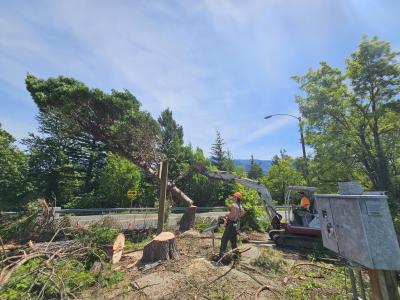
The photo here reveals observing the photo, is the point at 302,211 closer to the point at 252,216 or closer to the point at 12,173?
the point at 252,216

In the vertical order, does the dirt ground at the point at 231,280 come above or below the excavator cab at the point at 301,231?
below

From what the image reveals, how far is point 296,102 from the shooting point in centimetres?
1709

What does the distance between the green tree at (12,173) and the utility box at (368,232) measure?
25.7 meters

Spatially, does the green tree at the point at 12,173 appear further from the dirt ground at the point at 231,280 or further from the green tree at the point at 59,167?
the dirt ground at the point at 231,280

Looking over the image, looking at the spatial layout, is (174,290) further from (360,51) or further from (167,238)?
(360,51)

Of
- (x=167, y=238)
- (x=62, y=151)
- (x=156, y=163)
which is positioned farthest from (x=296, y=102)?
(x=62, y=151)

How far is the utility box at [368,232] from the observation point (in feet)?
9.64

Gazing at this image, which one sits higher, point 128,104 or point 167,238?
point 128,104

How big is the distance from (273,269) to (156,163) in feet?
28.7

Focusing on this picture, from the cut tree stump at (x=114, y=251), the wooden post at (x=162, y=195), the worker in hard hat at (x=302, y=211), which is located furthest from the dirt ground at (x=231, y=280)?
the worker in hard hat at (x=302, y=211)

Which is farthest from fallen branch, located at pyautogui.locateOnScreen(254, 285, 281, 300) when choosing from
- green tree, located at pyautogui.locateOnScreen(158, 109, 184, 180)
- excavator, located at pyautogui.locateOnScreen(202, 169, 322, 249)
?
green tree, located at pyautogui.locateOnScreen(158, 109, 184, 180)

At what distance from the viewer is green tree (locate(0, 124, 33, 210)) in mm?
22688

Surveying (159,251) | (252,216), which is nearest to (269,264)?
(159,251)

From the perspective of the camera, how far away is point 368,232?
3021mm
